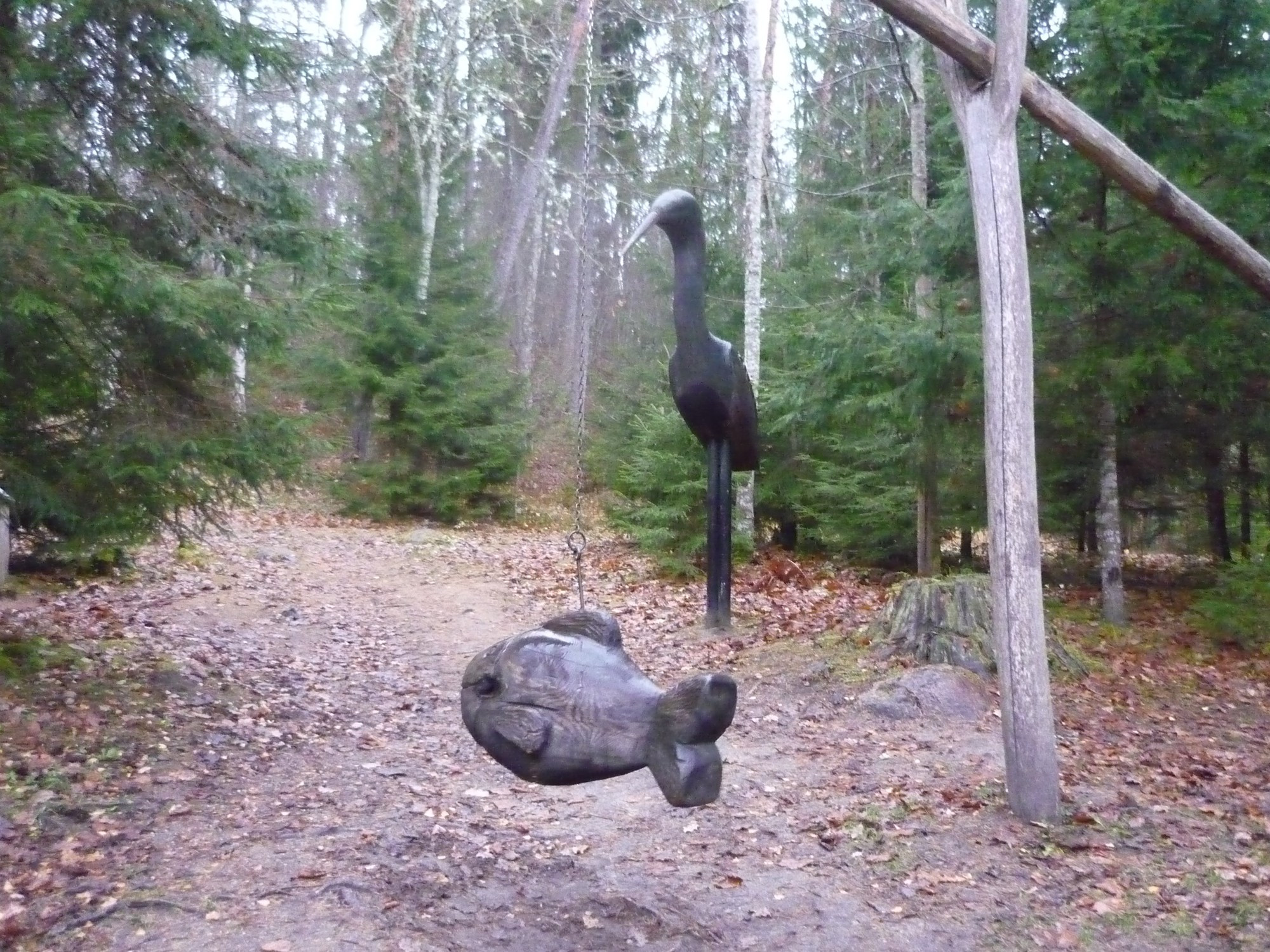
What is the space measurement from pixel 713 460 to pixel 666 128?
15475 millimetres

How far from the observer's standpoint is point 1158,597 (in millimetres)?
11445

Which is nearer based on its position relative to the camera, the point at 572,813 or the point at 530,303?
the point at 572,813

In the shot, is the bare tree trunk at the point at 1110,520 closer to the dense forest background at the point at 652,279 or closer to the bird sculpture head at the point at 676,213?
the dense forest background at the point at 652,279

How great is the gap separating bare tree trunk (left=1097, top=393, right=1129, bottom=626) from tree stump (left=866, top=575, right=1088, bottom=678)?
5.86 ft

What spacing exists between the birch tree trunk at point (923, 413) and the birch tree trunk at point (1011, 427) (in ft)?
15.0

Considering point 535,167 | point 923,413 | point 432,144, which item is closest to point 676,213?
point 923,413

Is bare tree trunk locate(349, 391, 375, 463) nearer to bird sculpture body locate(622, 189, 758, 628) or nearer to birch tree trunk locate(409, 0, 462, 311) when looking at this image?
birch tree trunk locate(409, 0, 462, 311)

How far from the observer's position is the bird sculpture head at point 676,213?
22.8 feet

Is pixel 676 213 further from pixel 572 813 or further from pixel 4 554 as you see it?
pixel 4 554

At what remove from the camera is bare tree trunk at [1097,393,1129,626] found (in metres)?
9.94

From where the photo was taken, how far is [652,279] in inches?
739

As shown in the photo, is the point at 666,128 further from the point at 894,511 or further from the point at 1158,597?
the point at 1158,597

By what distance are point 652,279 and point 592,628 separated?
605 inches

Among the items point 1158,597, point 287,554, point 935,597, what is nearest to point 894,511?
point 1158,597
